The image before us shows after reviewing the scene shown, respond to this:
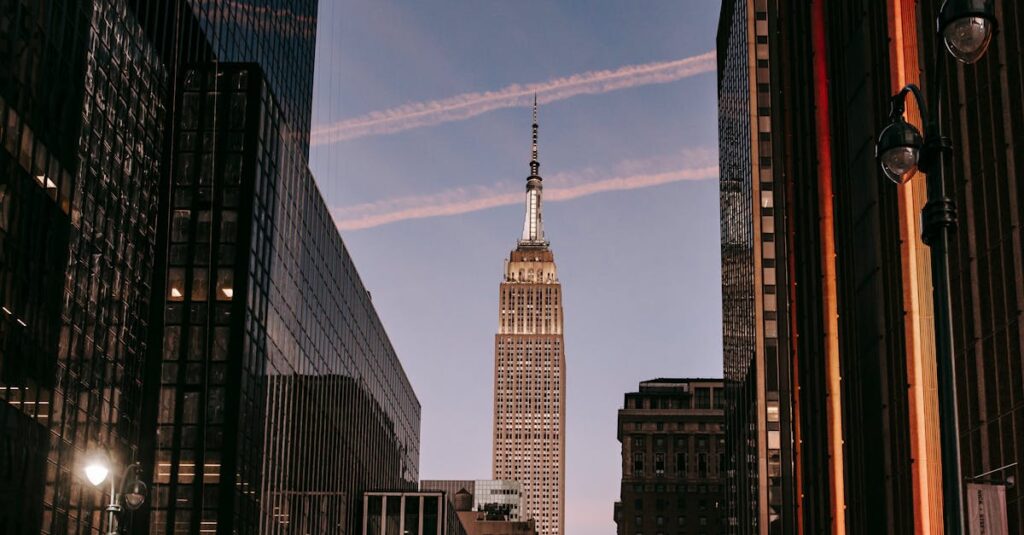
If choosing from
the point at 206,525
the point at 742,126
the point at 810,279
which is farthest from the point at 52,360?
the point at 742,126

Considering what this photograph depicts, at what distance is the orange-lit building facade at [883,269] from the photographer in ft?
116

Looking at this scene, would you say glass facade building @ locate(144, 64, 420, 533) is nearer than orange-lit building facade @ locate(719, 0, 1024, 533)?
No

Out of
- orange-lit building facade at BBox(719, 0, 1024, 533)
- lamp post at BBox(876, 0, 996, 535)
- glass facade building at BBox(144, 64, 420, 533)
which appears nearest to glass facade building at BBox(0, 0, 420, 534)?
glass facade building at BBox(144, 64, 420, 533)

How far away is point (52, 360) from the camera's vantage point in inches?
2363

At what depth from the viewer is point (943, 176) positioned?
710 inches

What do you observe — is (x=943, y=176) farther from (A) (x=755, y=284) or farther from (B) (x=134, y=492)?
(A) (x=755, y=284)

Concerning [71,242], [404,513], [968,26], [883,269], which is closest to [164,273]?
[71,242]

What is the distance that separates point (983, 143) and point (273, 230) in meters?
56.4

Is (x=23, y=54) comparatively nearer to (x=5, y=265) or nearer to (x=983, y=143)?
(x=5, y=265)

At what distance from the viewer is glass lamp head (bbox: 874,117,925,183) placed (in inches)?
704

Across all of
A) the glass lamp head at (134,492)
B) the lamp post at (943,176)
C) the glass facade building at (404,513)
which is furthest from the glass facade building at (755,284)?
the lamp post at (943,176)

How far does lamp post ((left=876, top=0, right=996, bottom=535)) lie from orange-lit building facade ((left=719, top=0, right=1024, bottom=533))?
4.24ft

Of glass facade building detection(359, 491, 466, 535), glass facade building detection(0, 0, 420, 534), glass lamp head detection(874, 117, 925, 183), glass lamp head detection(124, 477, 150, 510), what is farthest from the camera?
glass facade building detection(359, 491, 466, 535)

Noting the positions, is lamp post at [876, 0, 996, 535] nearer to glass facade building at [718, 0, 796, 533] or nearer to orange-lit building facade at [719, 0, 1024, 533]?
orange-lit building facade at [719, 0, 1024, 533]
